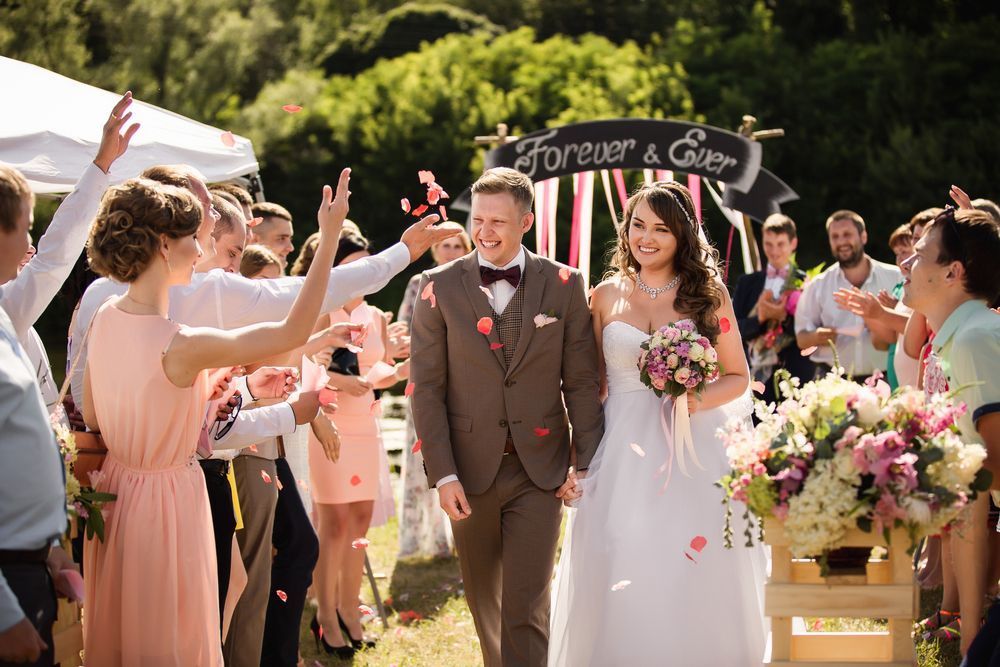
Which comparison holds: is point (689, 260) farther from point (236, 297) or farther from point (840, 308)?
point (840, 308)

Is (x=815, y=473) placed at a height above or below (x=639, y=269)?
below

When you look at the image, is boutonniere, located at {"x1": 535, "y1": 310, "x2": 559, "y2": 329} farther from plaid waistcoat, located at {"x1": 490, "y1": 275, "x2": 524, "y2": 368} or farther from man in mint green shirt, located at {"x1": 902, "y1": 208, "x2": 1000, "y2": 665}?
man in mint green shirt, located at {"x1": 902, "y1": 208, "x2": 1000, "y2": 665}

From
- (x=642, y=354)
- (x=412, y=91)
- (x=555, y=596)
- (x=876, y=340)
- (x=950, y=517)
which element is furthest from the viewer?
(x=412, y=91)

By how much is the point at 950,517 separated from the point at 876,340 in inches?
176

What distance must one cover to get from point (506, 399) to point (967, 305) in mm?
1835

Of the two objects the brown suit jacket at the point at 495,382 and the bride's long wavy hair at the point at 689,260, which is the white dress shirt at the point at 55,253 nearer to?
the brown suit jacket at the point at 495,382

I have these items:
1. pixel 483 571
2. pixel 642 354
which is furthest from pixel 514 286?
pixel 483 571

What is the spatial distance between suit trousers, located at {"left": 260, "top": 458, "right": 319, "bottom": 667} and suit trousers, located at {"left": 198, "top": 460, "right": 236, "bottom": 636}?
0.70 metres

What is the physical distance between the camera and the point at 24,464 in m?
2.88

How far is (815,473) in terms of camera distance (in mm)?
3590

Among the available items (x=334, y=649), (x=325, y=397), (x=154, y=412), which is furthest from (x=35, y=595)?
(x=334, y=649)

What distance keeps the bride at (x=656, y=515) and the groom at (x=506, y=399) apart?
0.62 feet

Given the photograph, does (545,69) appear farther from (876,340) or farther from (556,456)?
(556,456)

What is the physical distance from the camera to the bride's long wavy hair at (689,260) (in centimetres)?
488
